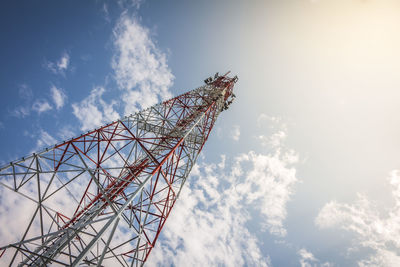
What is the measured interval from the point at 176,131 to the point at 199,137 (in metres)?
2.03

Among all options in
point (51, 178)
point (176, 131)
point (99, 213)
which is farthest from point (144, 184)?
point (176, 131)

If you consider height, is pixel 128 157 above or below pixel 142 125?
below

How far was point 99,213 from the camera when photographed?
27.0 feet

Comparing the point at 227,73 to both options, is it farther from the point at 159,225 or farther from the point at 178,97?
the point at 159,225

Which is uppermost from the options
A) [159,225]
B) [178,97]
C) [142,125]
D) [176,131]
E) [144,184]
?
[178,97]

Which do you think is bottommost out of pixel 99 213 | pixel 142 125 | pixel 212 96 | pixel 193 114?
pixel 99 213

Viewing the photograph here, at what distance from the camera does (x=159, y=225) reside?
8102mm

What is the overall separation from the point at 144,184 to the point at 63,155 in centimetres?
419

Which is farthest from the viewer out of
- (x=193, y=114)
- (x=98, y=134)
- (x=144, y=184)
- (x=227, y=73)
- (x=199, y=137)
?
(x=227, y=73)

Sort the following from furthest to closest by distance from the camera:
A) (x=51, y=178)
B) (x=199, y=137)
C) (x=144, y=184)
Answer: (x=199, y=137)
(x=51, y=178)
(x=144, y=184)

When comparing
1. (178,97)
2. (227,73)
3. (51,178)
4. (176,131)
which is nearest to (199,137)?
(176,131)

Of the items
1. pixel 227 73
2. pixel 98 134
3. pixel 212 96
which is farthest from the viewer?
pixel 227 73

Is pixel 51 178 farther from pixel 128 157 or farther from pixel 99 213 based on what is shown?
pixel 128 157

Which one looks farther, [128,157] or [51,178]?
[128,157]
